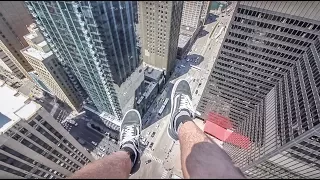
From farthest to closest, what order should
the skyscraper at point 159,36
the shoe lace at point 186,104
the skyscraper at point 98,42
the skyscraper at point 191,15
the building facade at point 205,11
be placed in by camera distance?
1. the building facade at point 205,11
2. the skyscraper at point 191,15
3. the skyscraper at point 159,36
4. the shoe lace at point 186,104
5. the skyscraper at point 98,42

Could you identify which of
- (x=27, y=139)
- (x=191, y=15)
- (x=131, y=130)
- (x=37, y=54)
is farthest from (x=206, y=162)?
(x=191, y=15)

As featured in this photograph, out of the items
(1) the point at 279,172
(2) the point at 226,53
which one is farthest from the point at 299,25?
(1) the point at 279,172

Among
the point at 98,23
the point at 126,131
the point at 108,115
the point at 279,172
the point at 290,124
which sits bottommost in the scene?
the point at 108,115

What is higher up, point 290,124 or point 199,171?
point 199,171

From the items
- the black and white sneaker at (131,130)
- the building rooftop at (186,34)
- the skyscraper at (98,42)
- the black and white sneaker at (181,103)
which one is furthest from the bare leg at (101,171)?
the building rooftop at (186,34)

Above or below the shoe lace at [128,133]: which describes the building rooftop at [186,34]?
below

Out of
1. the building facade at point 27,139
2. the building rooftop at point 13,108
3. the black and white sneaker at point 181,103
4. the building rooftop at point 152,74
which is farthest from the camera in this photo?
the building rooftop at point 152,74

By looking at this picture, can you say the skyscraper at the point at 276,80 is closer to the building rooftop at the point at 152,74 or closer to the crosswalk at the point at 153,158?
the crosswalk at the point at 153,158

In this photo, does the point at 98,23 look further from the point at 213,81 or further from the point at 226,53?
the point at 213,81
